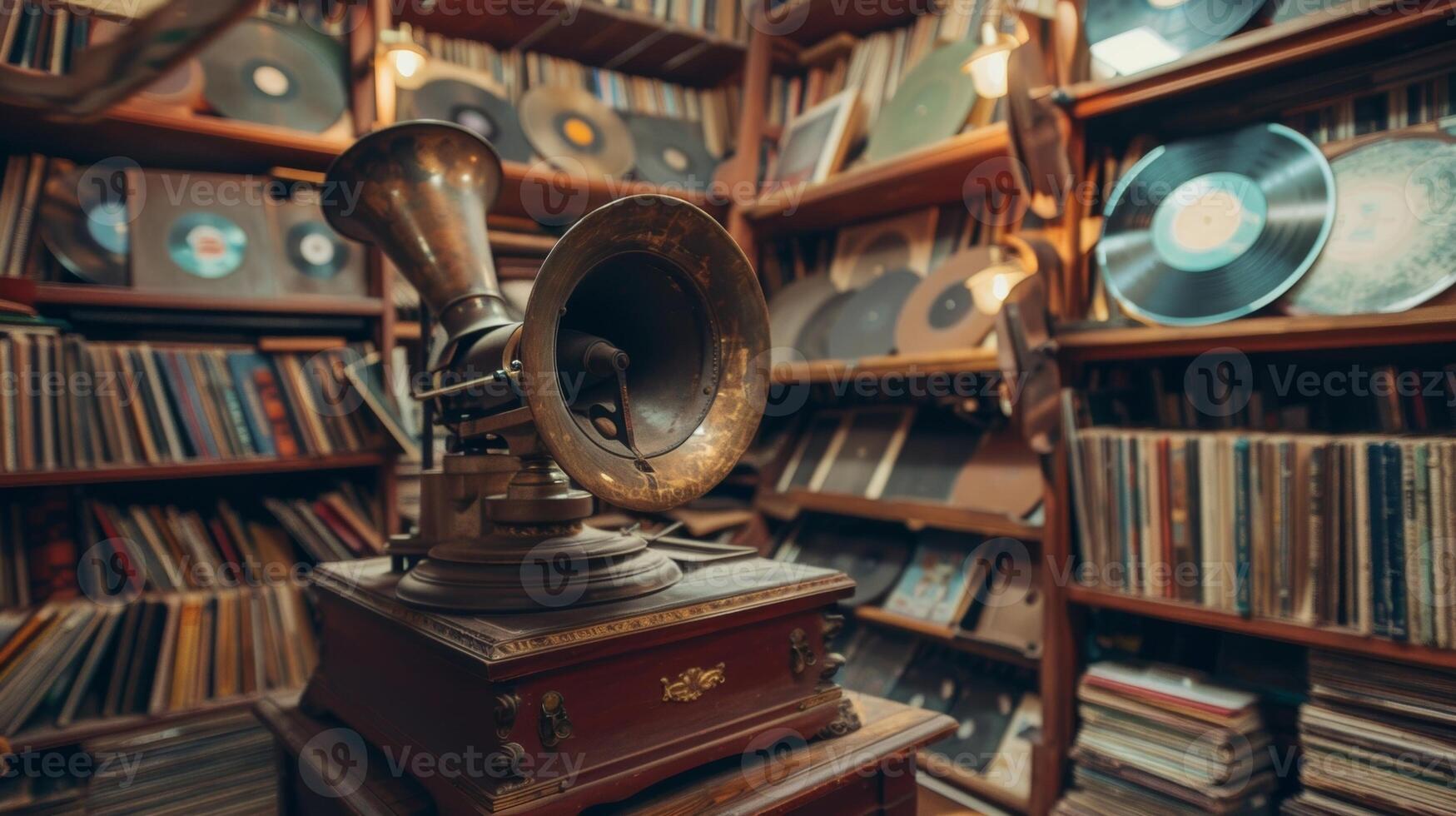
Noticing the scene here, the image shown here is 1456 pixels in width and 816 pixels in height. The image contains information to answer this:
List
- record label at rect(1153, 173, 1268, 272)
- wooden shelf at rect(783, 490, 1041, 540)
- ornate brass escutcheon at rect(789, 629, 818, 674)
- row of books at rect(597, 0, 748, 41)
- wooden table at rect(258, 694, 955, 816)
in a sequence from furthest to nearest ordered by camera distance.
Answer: row of books at rect(597, 0, 748, 41), wooden shelf at rect(783, 490, 1041, 540), record label at rect(1153, 173, 1268, 272), ornate brass escutcheon at rect(789, 629, 818, 674), wooden table at rect(258, 694, 955, 816)

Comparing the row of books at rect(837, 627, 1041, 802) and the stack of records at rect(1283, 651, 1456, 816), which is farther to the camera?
the row of books at rect(837, 627, 1041, 802)

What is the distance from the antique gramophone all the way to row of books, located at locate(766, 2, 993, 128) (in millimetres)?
1393

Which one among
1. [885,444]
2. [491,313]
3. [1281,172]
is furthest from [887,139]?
[491,313]

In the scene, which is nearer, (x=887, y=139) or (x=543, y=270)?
(x=543, y=270)

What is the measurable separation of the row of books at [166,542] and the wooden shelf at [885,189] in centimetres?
145

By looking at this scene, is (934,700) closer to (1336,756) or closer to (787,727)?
(1336,756)

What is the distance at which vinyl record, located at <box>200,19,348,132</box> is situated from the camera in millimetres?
1980

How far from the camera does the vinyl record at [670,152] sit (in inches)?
104

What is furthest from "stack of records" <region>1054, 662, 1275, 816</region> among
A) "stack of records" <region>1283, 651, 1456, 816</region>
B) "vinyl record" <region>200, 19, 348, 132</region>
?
"vinyl record" <region>200, 19, 348, 132</region>

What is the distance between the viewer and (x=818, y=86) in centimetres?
269

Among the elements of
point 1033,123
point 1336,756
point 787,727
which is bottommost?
point 1336,756

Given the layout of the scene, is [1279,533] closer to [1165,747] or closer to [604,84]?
[1165,747]

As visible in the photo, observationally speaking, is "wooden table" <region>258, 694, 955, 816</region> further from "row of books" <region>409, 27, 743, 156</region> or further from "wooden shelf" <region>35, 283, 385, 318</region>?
"row of books" <region>409, 27, 743, 156</region>

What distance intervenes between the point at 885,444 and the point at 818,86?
1.24 metres
